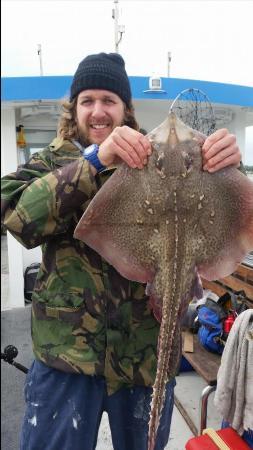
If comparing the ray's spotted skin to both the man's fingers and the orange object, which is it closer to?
the man's fingers

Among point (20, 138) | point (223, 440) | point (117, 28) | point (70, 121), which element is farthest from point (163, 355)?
point (117, 28)

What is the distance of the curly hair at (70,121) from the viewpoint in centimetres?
233

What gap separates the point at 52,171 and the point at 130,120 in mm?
718

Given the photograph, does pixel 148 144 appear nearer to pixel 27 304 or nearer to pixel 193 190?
pixel 193 190

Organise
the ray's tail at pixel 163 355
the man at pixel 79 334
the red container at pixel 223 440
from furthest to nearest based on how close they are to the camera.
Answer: the red container at pixel 223 440 < the man at pixel 79 334 < the ray's tail at pixel 163 355

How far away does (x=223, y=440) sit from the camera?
281cm

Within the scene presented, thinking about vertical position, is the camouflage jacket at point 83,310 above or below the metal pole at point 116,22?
below

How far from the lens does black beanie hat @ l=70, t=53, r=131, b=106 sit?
2.28 metres

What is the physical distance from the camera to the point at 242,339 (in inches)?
114

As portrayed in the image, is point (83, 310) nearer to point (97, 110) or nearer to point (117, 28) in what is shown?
point (97, 110)

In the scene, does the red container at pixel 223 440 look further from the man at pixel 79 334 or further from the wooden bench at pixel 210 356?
the man at pixel 79 334

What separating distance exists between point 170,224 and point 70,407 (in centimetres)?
122

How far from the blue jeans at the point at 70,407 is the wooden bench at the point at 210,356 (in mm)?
1346

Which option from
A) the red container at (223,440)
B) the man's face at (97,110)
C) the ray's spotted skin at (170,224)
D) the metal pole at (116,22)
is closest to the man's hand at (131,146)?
the ray's spotted skin at (170,224)
